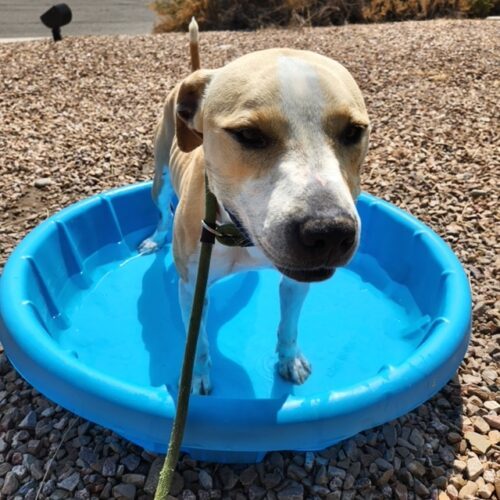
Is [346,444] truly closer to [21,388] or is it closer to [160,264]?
[21,388]

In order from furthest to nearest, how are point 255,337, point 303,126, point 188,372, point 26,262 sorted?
point 255,337, point 26,262, point 188,372, point 303,126

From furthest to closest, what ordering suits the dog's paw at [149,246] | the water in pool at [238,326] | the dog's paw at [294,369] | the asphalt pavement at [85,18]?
the asphalt pavement at [85,18] → the dog's paw at [149,246] → the water in pool at [238,326] → the dog's paw at [294,369]

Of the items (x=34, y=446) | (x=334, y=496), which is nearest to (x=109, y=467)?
(x=34, y=446)

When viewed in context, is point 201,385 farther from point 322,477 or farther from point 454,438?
point 454,438

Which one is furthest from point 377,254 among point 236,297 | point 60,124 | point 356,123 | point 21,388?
point 60,124

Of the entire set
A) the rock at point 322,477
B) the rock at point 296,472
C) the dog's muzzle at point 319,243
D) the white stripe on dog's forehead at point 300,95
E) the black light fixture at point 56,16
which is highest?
the white stripe on dog's forehead at point 300,95

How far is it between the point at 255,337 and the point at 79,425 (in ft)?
4.29

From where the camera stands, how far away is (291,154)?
2070 millimetres

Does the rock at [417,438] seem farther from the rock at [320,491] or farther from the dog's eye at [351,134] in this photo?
the dog's eye at [351,134]

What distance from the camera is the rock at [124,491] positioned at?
2629 mm

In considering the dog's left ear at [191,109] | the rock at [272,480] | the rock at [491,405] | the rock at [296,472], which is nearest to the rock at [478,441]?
the rock at [491,405]

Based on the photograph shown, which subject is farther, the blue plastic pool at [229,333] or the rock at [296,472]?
the rock at [296,472]

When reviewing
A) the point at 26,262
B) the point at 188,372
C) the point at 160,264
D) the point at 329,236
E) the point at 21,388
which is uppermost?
the point at 329,236

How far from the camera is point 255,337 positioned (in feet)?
12.6
